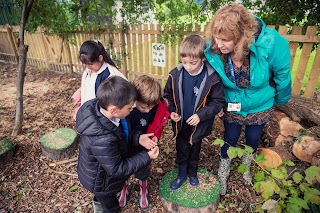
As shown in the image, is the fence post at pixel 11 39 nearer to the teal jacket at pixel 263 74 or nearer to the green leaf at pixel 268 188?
the teal jacket at pixel 263 74

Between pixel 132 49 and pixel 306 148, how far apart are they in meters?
4.40

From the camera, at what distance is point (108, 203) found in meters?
2.07

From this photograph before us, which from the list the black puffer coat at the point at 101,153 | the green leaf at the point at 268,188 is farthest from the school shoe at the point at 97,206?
the green leaf at the point at 268,188

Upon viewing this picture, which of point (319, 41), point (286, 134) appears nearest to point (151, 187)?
point (286, 134)

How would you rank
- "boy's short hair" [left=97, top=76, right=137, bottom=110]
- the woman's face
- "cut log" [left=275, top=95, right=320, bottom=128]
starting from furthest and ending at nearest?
"cut log" [left=275, top=95, right=320, bottom=128] → the woman's face → "boy's short hair" [left=97, top=76, right=137, bottom=110]

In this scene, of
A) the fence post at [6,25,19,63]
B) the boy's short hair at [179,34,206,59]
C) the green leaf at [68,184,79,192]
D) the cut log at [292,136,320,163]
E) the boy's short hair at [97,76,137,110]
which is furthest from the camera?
the fence post at [6,25,19,63]

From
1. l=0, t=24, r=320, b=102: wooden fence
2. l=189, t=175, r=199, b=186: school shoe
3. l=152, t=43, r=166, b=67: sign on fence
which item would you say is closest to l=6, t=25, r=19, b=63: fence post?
l=0, t=24, r=320, b=102: wooden fence

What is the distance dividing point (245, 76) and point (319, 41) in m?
2.69

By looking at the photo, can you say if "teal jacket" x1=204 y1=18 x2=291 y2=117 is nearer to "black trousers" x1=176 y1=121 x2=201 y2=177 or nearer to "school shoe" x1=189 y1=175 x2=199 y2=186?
"black trousers" x1=176 y1=121 x2=201 y2=177

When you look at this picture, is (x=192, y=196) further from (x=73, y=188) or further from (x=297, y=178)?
(x=73, y=188)

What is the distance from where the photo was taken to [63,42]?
6930 millimetres

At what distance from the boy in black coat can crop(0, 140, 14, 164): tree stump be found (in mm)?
1787

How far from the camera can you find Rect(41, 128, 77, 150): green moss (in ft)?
10.3

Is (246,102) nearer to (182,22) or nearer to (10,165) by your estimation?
(10,165)
